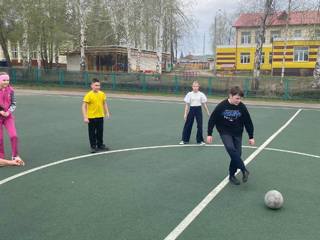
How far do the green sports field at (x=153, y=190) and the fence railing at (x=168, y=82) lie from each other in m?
14.7

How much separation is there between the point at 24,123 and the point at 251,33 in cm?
5331

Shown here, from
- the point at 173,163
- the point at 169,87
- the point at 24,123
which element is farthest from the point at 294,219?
the point at 169,87

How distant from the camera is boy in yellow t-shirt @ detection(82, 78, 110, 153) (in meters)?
8.29

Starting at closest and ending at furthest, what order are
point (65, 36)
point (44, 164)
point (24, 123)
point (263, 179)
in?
point (263, 179) → point (44, 164) → point (24, 123) → point (65, 36)

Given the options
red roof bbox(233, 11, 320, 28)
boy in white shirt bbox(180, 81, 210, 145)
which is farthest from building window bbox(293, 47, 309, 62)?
boy in white shirt bbox(180, 81, 210, 145)

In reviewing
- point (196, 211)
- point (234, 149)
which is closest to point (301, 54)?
point (234, 149)

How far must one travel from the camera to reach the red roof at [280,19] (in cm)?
2747

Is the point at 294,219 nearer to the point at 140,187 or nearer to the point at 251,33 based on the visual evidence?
the point at 140,187

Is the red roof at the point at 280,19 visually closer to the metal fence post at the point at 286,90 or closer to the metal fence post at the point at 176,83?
the metal fence post at the point at 286,90

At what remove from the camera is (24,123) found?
1244 cm

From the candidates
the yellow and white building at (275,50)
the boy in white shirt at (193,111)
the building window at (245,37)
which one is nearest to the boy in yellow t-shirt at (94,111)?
the boy in white shirt at (193,111)

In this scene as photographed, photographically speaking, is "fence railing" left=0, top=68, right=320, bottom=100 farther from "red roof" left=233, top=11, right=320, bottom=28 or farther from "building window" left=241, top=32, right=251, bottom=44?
"building window" left=241, top=32, right=251, bottom=44

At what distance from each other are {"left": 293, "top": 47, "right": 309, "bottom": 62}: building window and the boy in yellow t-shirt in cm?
4837

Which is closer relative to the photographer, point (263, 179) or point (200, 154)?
point (263, 179)
